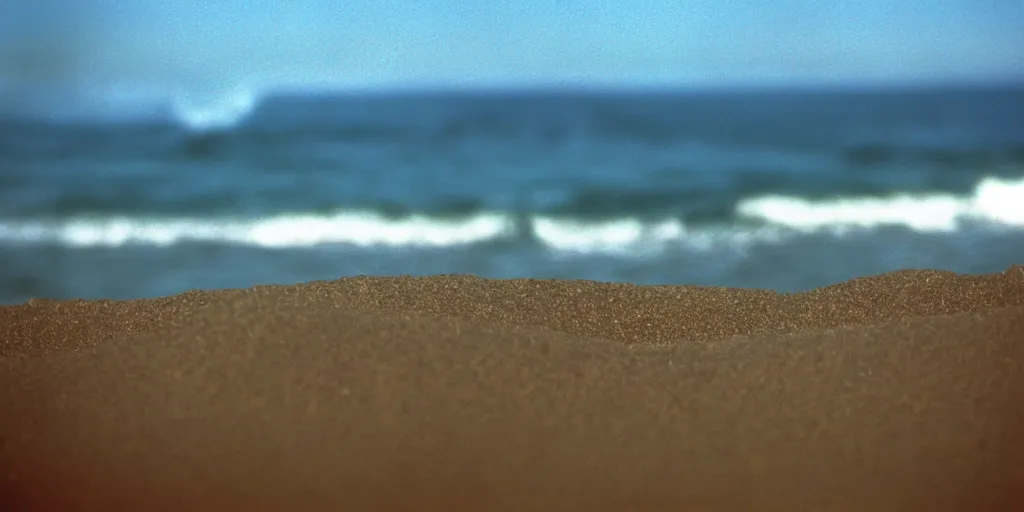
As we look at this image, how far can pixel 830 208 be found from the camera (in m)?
4.17

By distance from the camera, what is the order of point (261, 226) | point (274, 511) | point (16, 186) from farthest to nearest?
point (261, 226), point (16, 186), point (274, 511)

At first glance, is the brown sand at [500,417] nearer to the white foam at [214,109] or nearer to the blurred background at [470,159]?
the blurred background at [470,159]

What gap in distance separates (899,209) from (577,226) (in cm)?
159

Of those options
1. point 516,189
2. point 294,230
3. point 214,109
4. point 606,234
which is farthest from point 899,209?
point 214,109

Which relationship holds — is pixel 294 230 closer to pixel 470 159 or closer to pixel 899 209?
pixel 470 159

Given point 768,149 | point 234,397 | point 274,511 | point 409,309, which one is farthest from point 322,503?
point 768,149

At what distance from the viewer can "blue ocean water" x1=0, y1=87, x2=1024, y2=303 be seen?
9.32 ft

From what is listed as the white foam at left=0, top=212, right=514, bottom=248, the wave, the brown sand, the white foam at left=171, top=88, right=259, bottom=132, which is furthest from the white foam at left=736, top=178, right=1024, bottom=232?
the brown sand

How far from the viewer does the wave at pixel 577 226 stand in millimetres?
3260

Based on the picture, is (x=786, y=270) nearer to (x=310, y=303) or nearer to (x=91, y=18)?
(x=310, y=303)

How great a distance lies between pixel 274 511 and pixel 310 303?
479 millimetres

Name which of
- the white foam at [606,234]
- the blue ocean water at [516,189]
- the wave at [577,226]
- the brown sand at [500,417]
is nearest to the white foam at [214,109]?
the blue ocean water at [516,189]

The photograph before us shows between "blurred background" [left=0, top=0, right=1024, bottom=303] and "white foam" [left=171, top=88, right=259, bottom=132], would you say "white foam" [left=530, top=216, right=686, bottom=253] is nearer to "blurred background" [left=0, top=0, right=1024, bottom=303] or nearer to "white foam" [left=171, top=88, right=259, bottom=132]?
"blurred background" [left=0, top=0, right=1024, bottom=303]

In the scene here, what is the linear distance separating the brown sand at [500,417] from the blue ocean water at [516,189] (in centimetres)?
85
